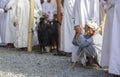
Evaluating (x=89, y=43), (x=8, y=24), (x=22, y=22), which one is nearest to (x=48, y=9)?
(x=22, y=22)

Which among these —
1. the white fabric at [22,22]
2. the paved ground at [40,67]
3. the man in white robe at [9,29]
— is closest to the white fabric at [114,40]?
the paved ground at [40,67]

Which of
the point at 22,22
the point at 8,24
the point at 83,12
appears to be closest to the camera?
the point at 83,12

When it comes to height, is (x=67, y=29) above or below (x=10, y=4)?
below

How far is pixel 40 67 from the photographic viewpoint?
8.84m

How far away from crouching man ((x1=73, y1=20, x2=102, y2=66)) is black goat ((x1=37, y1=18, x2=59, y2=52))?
9.28ft

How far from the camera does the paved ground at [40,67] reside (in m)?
7.93

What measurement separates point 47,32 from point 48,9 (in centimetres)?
157

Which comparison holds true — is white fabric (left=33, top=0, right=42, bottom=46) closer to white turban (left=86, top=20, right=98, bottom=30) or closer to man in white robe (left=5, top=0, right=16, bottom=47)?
man in white robe (left=5, top=0, right=16, bottom=47)

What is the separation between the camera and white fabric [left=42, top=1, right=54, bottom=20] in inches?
499

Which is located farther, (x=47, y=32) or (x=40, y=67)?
(x=47, y=32)

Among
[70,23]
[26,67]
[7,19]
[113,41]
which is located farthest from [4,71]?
[7,19]

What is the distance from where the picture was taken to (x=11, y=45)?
1348 cm

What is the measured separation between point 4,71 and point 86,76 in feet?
5.73

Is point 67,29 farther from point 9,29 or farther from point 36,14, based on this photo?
point 9,29
